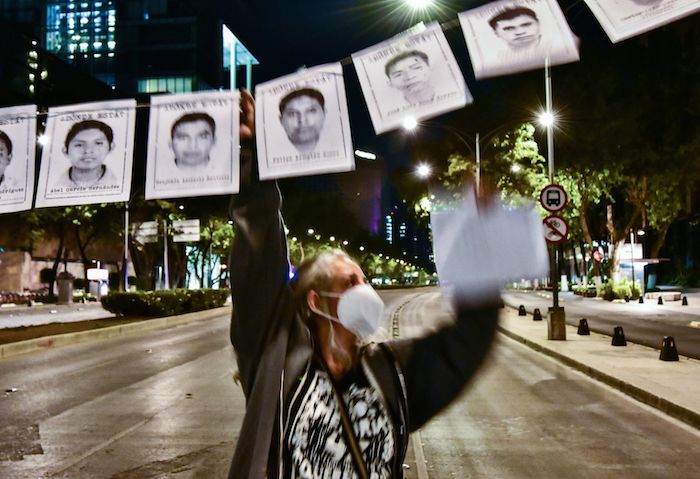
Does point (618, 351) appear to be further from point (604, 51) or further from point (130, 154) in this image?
point (604, 51)

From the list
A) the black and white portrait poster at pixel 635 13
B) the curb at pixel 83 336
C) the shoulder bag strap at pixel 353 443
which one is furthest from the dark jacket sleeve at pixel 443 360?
the curb at pixel 83 336

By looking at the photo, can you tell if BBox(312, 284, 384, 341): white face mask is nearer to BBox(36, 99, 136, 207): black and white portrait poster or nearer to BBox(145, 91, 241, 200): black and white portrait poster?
BBox(145, 91, 241, 200): black and white portrait poster

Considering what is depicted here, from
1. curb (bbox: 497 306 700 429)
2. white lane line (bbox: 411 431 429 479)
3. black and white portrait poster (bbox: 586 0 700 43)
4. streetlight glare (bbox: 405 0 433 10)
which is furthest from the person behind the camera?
curb (bbox: 497 306 700 429)

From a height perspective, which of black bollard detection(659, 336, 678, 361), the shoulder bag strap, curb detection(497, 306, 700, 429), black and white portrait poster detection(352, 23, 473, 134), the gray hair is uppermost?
black and white portrait poster detection(352, 23, 473, 134)

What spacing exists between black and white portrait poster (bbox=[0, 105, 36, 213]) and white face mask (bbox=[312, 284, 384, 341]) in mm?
3253

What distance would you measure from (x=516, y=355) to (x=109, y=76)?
102 meters

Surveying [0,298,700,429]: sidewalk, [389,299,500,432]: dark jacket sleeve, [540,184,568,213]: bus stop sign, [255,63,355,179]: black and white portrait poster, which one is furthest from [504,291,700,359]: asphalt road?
[389,299,500,432]: dark jacket sleeve

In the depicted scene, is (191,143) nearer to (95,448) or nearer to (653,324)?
(95,448)

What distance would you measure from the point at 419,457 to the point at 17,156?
182 inches

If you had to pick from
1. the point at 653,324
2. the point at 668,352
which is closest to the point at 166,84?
the point at 653,324

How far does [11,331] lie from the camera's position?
21.7 meters

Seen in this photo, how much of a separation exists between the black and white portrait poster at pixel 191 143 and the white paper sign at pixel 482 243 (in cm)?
228

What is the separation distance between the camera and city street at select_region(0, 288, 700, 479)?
6.67m

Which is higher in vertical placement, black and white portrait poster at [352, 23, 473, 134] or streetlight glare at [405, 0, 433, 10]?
streetlight glare at [405, 0, 433, 10]
